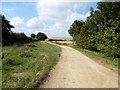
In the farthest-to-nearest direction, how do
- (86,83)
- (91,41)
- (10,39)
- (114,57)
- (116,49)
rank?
(10,39) < (91,41) < (114,57) < (116,49) < (86,83)

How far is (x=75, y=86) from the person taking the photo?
4898 mm

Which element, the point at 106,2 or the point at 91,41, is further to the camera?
the point at 91,41

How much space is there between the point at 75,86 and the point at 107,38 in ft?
29.6

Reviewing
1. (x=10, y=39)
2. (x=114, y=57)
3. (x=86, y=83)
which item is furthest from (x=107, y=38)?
(x=10, y=39)

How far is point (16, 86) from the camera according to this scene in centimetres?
464

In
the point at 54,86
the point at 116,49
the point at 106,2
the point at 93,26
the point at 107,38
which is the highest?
the point at 106,2

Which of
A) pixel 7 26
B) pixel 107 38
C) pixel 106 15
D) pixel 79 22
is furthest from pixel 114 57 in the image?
pixel 79 22

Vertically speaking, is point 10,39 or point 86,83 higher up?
point 10,39

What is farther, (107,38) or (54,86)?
(107,38)

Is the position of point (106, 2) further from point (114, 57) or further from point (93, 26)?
point (93, 26)

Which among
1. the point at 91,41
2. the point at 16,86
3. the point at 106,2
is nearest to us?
the point at 16,86

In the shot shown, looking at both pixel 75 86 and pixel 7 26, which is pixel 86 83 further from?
pixel 7 26

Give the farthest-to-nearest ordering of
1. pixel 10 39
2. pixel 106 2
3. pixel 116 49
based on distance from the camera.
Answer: pixel 10 39
pixel 106 2
pixel 116 49

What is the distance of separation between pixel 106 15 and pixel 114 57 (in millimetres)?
5018
